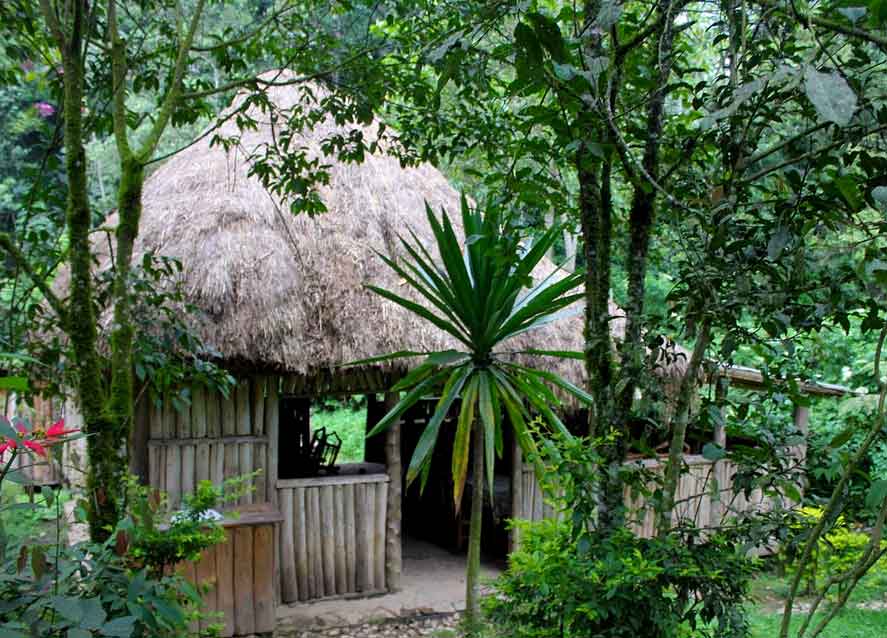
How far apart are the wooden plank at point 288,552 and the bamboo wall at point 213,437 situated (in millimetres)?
132

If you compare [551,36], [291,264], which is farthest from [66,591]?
[291,264]

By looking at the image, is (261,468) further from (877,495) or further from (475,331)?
(877,495)

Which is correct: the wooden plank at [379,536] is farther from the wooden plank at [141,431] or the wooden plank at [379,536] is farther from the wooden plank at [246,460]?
the wooden plank at [141,431]

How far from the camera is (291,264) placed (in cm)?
535

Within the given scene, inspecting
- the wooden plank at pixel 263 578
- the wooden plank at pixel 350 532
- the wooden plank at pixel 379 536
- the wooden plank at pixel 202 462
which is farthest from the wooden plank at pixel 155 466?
the wooden plank at pixel 379 536

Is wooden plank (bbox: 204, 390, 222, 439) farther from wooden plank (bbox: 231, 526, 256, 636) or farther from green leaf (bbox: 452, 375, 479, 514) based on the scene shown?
green leaf (bbox: 452, 375, 479, 514)

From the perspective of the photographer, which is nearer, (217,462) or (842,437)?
(842,437)

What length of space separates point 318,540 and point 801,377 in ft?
13.8

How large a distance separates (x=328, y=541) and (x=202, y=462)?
3.41ft

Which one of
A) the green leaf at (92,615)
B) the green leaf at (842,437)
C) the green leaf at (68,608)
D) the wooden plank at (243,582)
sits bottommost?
the wooden plank at (243,582)

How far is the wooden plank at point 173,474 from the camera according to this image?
5016 mm

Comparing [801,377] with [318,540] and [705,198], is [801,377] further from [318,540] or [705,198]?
[318,540]

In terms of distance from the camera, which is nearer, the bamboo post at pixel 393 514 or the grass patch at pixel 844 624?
the grass patch at pixel 844 624

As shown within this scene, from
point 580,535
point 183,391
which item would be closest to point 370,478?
point 183,391
